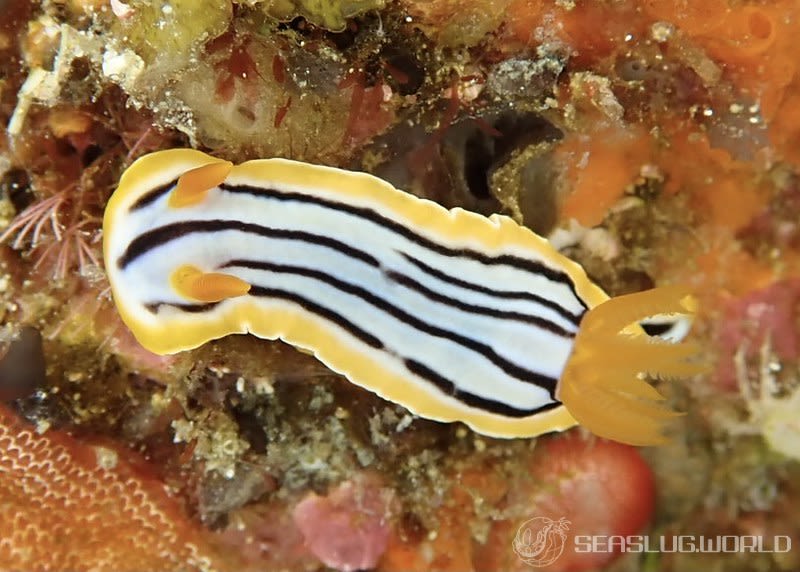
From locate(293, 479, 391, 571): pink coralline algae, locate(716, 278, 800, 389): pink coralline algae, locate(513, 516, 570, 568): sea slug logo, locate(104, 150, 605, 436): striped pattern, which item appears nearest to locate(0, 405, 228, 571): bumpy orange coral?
locate(293, 479, 391, 571): pink coralline algae

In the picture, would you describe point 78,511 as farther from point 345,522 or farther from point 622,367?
point 622,367

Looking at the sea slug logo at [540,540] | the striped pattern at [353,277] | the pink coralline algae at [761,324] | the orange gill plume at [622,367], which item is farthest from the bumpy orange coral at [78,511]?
the pink coralline algae at [761,324]

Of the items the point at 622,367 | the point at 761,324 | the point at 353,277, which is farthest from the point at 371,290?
the point at 761,324

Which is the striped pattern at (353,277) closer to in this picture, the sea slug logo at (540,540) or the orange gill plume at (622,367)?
the orange gill plume at (622,367)

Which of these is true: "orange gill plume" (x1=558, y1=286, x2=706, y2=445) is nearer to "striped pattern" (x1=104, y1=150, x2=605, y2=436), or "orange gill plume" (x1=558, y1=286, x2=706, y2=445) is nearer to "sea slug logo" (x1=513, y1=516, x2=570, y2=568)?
"striped pattern" (x1=104, y1=150, x2=605, y2=436)

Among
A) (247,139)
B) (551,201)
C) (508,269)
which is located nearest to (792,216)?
(551,201)

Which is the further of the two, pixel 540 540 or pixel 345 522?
pixel 540 540
